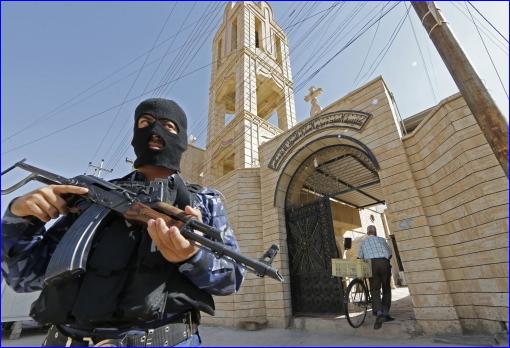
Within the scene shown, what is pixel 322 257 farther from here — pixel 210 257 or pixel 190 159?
pixel 190 159

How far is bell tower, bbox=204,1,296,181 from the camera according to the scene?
11781 mm

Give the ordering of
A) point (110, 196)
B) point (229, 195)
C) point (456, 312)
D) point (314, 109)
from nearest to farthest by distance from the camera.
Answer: point (110, 196)
point (456, 312)
point (229, 195)
point (314, 109)

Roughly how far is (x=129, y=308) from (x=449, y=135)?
5906mm

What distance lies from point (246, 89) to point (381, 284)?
32.5 feet

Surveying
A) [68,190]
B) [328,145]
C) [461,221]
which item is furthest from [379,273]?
[68,190]

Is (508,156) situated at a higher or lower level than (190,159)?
lower

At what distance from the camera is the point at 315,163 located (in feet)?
27.3

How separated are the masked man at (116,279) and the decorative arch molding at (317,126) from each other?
6.19 meters

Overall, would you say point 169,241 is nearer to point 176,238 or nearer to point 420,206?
point 176,238

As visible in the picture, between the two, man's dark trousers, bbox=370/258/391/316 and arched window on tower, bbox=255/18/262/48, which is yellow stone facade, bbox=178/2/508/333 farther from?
arched window on tower, bbox=255/18/262/48

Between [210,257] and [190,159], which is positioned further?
[190,159]

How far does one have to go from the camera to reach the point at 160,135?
1978mm

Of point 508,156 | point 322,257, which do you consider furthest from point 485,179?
point 322,257

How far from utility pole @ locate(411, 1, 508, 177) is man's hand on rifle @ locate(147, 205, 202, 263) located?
3.91 m
